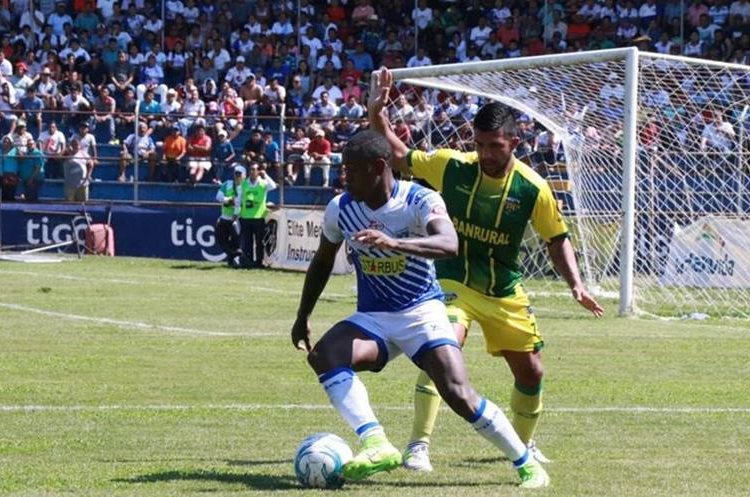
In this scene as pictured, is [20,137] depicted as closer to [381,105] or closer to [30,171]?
[30,171]

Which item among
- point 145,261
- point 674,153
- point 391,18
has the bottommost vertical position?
point 145,261

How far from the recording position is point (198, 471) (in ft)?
29.1

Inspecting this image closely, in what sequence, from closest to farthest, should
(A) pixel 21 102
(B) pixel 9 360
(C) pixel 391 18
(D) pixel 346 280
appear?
(B) pixel 9 360 < (D) pixel 346 280 < (A) pixel 21 102 < (C) pixel 391 18

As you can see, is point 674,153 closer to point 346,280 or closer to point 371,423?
point 346,280

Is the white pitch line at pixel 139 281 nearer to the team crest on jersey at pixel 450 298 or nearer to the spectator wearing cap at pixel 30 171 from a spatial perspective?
the spectator wearing cap at pixel 30 171

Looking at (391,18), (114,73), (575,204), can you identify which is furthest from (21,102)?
(575,204)

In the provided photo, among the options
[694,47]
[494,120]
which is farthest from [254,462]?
[694,47]

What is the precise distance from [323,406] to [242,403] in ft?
2.11

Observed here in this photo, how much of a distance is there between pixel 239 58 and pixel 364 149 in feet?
99.0

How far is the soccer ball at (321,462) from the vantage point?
326 inches

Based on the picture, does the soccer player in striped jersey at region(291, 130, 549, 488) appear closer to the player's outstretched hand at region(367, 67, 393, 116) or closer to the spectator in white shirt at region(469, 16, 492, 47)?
the player's outstretched hand at region(367, 67, 393, 116)

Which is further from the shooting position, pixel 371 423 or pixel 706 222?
pixel 706 222

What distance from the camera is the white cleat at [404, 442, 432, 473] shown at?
354 inches

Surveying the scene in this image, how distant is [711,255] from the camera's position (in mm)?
23281
